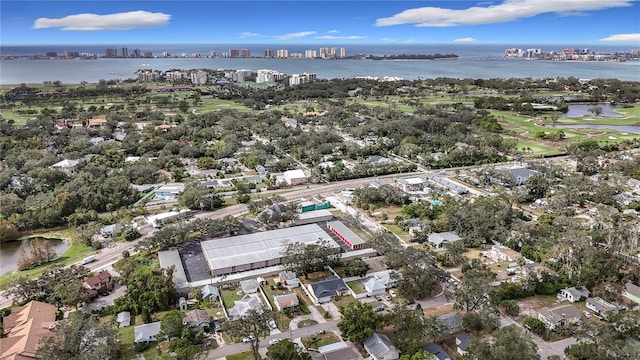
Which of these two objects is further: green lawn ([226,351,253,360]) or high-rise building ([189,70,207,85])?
high-rise building ([189,70,207,85])

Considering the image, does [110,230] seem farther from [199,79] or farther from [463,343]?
[199,79]

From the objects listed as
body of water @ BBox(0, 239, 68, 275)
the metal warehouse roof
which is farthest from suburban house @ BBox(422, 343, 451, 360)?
body of water @ BBox(0, 239, 68, 275)

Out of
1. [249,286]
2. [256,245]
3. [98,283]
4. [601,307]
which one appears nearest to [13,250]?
[98,283]

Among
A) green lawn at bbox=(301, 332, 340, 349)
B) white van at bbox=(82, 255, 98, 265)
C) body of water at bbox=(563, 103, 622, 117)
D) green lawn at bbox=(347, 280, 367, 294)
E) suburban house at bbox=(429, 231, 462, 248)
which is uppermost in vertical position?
body of water at bbox=(563, 103, 622, 117)

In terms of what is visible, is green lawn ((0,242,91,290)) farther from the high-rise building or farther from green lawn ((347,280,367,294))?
the high-rise building

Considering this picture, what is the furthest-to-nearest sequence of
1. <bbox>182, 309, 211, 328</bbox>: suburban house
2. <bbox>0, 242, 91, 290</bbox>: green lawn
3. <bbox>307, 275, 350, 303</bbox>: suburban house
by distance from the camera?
1. <bbox>0, 242, 91, 290</bbox>: green lawn
2. <bbox>307, 275, 350, 303</bbox>: suburban house
3. <bbox>182, 309, 211, 328</bbox>: suburban house

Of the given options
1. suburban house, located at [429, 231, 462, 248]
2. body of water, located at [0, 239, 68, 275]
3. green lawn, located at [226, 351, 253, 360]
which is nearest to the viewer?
green lawn, located at [226, 351, 253, 360]
